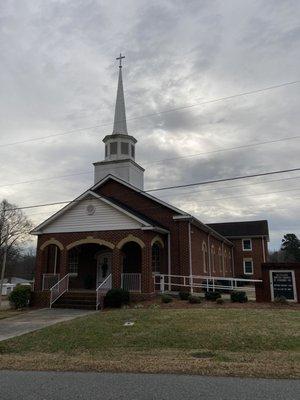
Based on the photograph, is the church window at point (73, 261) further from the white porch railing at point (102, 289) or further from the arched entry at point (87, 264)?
the white porch railing at point (102, 289)

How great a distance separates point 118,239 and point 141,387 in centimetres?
1543

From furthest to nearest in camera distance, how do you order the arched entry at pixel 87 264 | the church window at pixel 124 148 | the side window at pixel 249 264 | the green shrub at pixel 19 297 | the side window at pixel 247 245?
the side window at pixel 247 245, the side window at pixel 249 264, the church window at pixel 124 148, the arched entry at pixel 87 264, the green shrub at pixel 19 297

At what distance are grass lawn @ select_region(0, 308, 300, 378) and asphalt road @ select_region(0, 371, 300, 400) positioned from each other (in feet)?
1.97

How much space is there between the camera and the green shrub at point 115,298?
20.0 m

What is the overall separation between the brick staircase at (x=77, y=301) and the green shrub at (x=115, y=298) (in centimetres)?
73

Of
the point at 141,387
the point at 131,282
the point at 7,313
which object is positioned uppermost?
the point at 131,282

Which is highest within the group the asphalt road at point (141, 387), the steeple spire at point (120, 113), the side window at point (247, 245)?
the steeple spire at point (120, 113)

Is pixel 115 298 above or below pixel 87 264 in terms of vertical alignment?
below

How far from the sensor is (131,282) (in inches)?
869

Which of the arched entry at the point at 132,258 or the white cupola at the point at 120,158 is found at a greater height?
the white cupola at the point at 120,158

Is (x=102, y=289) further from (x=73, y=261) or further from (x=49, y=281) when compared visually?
(x=73, y=261)

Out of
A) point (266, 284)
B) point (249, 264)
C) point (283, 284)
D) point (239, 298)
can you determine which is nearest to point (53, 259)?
point (239, 298)

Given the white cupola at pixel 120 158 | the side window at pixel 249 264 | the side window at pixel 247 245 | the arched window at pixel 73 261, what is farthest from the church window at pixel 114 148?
the side window at pixel 247 245

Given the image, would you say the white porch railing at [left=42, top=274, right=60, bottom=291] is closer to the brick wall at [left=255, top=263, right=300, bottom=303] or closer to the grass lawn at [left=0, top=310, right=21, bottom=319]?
the grass lawn at [left=0, top=310, right=21, bottom=319]
